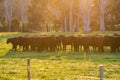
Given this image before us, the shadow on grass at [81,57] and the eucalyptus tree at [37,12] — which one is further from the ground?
the eucalyptus tree at [37,12]

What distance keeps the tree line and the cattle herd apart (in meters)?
34.8

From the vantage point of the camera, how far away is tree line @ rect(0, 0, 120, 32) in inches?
2842

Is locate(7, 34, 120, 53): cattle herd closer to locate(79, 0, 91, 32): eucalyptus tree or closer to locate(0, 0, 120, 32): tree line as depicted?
locate(79, 0, 91, 32): eucalyptus tree

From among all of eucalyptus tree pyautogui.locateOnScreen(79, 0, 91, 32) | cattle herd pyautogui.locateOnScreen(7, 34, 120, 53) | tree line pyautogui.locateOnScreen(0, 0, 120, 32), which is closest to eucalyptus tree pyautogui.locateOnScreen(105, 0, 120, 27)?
tree line pyautogui.locateOnScreen(0, 0, 120, 32)

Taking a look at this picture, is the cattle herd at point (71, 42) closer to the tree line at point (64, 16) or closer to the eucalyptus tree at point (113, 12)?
the tree line at point (64, 16)

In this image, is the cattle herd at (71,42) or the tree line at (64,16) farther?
the tree line at (64,16)

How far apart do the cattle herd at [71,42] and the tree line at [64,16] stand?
34762mm

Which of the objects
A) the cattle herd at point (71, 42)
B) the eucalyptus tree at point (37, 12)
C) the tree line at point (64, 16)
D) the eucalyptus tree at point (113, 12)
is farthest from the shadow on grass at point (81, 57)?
the eucalyptus tree at point (37, 12)

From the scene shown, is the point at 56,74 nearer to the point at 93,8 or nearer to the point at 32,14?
the point at 93,8

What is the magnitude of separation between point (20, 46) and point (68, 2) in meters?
45.6

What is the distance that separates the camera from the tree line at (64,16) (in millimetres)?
72188

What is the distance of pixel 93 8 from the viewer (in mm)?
79812

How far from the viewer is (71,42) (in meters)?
31.8

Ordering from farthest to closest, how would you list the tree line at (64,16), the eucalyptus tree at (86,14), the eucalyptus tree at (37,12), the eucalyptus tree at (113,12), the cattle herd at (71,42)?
the eucalyptus tree at (37,12) < the eucalyptus tree at (113,12) < the tree line at (64,16) < the eucalyptus tree at (86,14) < the cattle herd at (71,42)
